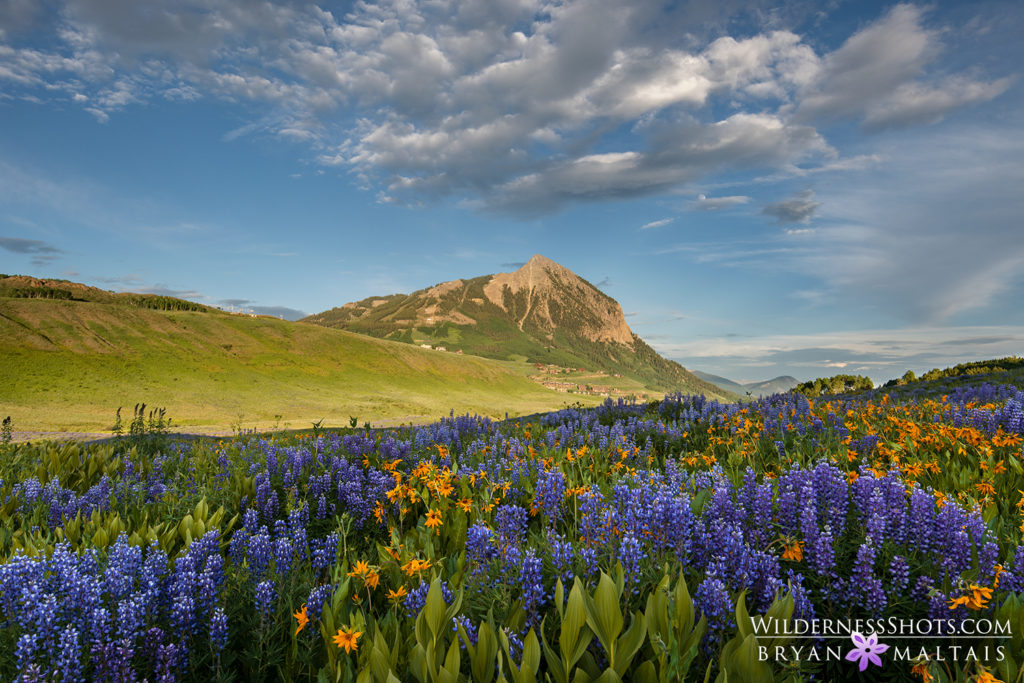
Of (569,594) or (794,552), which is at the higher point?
(794,552)

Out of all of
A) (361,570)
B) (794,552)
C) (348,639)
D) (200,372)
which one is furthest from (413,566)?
(200,372)

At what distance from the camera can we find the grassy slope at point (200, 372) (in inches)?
1874

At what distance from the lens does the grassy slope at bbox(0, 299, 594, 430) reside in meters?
47.6

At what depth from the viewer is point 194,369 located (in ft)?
211

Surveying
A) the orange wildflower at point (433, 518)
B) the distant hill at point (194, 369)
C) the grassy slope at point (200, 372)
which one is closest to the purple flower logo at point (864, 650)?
the orange wildflower at point (433, 518)

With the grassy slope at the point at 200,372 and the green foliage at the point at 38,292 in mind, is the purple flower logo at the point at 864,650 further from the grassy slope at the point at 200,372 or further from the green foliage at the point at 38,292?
the green foliage at the point at 38,292

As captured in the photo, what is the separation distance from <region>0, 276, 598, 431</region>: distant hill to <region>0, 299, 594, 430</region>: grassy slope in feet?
0.45

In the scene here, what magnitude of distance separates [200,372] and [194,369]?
43.5 inches

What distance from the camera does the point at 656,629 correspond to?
7.92ft

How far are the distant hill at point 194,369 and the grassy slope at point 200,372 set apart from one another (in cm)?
14

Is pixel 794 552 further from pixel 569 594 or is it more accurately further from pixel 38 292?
pixel 38 292

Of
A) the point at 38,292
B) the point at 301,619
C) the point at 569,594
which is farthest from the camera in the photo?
the point at 38,292

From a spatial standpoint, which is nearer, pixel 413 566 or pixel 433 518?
pixel 413 566

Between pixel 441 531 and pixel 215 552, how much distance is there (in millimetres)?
1852
